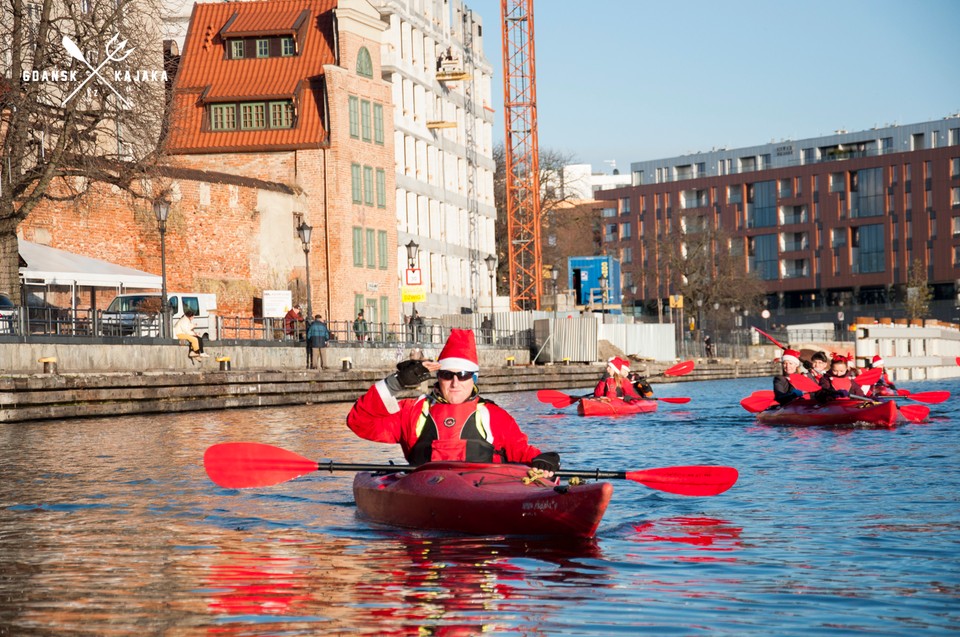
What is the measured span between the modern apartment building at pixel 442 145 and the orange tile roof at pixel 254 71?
12.9 feet

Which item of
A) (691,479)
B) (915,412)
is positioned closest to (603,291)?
(915,412)

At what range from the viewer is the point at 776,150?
135m

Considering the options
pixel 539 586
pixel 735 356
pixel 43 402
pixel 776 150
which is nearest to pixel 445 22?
pixel 735 356

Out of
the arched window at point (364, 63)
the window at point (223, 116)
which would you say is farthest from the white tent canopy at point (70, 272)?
the arched window at point (364, 63)

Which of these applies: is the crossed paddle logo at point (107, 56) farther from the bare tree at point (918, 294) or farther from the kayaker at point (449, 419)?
the bare tree at point (918, 294)

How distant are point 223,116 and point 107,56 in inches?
1107

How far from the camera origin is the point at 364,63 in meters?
64.0

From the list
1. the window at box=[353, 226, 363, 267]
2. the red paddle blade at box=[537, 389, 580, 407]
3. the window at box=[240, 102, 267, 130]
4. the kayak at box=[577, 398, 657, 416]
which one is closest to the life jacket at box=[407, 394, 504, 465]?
the red paddle blade at box=[537, 389, 580, 407]

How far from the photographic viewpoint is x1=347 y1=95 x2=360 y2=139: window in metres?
62.9

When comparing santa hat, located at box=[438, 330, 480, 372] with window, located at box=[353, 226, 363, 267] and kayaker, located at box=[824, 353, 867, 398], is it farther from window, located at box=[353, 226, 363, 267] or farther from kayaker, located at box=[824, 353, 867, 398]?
window, located at box=[353, 226, 363, 267]

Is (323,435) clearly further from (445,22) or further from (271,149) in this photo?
(445,22)

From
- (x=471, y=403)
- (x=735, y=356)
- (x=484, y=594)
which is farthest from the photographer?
(x=735, y=356)

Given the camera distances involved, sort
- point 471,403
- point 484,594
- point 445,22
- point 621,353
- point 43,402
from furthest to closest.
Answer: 1. point 445,22
2. point 621,353
3. point 43,402
4. point 471,403
5. point 484,594

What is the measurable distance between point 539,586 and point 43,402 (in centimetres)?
2156
